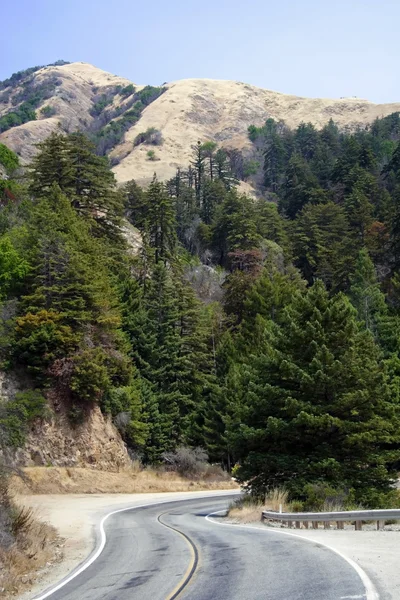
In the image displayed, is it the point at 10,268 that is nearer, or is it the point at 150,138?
the point at 10,268

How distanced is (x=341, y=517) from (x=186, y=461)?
34915 mm

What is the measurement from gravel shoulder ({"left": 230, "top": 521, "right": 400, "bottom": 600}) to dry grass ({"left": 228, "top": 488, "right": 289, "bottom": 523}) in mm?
6405

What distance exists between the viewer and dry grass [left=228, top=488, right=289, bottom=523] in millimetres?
22938

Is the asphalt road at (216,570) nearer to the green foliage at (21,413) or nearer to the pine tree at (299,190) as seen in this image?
the green foliage at (21,413)

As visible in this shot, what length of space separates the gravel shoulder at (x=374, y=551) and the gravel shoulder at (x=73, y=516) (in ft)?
19.3

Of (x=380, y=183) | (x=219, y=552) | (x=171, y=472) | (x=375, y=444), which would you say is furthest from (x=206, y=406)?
(x=380, y=183)

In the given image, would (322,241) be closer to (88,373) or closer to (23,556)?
(88,373)

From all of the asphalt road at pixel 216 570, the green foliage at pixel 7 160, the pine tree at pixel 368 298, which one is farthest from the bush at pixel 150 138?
the asphalt road at pixel 216 570

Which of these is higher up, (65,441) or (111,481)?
(65,441)

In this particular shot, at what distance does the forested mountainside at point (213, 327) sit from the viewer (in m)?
26.7

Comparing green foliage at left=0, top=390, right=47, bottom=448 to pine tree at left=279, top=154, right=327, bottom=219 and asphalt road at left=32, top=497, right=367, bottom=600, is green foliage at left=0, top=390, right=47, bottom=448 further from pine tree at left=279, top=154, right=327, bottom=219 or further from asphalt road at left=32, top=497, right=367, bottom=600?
pine tree at left=279, top=154, right=327, bottom=219

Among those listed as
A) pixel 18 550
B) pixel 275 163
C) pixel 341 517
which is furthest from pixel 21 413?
pixel 275 163

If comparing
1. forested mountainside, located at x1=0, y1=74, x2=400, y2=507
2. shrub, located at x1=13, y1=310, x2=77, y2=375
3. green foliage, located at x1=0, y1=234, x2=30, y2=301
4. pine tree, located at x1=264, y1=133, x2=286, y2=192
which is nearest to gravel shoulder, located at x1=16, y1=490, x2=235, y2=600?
forested mountainside, located at x1=0, y1=74, x2=400, y2=507

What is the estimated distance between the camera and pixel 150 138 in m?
180
